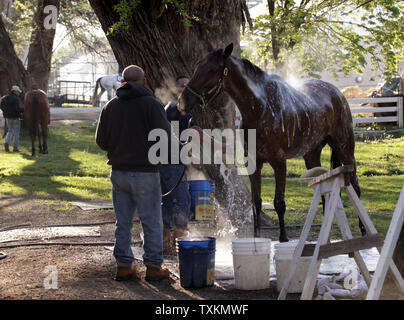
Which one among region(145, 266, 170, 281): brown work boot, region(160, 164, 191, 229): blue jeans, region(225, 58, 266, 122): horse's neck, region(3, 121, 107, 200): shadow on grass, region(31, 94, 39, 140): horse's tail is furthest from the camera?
region(31, 94, 39, 140): horse's tail

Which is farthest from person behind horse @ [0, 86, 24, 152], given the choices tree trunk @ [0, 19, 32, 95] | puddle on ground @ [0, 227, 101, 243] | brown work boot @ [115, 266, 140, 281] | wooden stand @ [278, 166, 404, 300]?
wooden stand @ [278, 166, 404, 300]

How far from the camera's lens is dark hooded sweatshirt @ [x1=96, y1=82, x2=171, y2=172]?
6492mm

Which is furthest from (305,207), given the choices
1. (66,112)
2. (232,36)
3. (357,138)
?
(66,112)

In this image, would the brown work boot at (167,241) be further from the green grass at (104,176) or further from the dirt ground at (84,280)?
the green grass at (104,176)

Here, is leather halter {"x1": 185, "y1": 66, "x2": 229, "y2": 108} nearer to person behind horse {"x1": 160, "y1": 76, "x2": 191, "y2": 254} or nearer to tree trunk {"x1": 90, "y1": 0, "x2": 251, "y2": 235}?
person behind horse {"x1": 160, "y1": 76, "x2": 191, "y2": 254}

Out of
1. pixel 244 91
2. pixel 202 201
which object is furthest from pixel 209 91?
pixel 202 201

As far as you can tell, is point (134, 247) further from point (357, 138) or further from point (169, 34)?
point (357, 138)

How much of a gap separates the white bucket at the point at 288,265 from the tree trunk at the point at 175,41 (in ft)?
11.2

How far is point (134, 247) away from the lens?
861 centimetres

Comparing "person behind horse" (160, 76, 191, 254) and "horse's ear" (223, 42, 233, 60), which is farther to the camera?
"person behind horse" (160, 76, 191, 254)

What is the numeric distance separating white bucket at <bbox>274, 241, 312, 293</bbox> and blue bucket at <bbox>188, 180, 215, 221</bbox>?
1573 millimetres

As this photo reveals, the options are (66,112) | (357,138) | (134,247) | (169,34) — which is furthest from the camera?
(66,112)

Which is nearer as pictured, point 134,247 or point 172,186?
point 172,186
